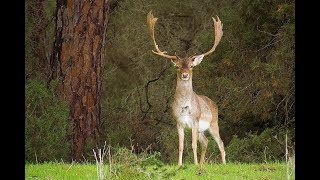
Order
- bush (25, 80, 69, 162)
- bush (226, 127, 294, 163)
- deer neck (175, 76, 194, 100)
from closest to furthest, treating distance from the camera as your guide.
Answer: deer neck (175, 76, 194, 100), bush (25, 80, 69, 162), bush (226, 127, 294, 163)

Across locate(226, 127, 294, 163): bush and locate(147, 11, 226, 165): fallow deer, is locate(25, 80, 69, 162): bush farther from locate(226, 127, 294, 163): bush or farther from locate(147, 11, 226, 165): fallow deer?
locate(226, 127, 294, 163): bush

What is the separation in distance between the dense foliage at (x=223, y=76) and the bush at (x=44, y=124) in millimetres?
87

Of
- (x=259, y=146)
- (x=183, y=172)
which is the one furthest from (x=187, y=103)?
(x=259, y=146)

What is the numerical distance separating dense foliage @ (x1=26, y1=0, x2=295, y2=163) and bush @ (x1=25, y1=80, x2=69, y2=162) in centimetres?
9

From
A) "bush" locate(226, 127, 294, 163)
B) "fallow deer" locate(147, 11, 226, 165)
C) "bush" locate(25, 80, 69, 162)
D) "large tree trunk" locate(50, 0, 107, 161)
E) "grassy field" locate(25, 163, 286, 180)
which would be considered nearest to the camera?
"grassy field" locate(25, 163, 286, 180)

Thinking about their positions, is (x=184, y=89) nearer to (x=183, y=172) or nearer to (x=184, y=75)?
(x=184, y=75)

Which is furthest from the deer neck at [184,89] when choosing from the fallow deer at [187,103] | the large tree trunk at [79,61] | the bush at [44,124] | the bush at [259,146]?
the bush at [259,146]

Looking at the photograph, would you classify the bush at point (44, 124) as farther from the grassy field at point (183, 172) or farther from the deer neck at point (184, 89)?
the grassy field at point (183, 172)

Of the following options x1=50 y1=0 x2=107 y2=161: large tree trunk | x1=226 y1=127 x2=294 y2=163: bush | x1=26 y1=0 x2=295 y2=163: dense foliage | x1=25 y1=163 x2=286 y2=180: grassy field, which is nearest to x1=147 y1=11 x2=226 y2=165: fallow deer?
x1=25 y1=163 x2=286 y2=180: grassy field

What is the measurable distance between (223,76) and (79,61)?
11.4ft

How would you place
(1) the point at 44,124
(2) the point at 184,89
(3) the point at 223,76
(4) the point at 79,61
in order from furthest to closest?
(3) the point at 223,76, (4) the point at 79,61, (1) the point at 44,124, (2) the point at 184,89

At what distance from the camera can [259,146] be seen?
16.6 meters

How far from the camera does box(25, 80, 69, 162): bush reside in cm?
1366

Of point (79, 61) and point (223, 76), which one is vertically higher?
point (79, 61)
